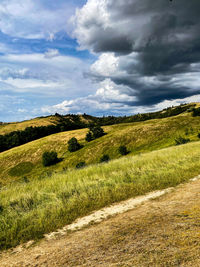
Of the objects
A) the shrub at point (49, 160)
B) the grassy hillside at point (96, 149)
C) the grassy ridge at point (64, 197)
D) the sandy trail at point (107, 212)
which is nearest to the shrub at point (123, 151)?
the grassy hillside at point (96, 149)

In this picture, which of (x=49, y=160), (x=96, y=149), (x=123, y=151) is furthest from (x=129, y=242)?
(x=49, y=160)

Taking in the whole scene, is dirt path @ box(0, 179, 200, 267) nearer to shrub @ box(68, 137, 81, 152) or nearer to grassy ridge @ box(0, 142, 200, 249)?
grassy ridge @ box(0, 142, 200, 249)

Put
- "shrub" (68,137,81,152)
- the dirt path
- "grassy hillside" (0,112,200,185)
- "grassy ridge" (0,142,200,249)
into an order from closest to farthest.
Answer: the dirt path → "grassy ridge" (0,142,200,249) → "grassy hillside" (0,112,200,185) → "shrub" (68,137,81,152)

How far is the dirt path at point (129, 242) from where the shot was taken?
3695 mm

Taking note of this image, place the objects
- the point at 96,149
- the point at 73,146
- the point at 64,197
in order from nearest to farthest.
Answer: the point at 64,197 → the point at 96,149 → the point at 73,146

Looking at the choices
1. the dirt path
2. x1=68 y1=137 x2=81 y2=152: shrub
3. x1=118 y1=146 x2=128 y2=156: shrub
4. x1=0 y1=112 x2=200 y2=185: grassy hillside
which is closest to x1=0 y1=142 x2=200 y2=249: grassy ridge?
the dirt path

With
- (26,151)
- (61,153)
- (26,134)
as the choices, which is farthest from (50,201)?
(26,134)

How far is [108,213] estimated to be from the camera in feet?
23.3

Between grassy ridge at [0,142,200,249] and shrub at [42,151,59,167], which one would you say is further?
shrub at [42,151,59,167]

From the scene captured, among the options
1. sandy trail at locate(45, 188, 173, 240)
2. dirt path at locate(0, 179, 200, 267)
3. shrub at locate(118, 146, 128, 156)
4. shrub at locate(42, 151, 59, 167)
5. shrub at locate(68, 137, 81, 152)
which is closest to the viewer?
dirt path at locate(0, 179, 200, 267)

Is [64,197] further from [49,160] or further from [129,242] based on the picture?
[49,160]

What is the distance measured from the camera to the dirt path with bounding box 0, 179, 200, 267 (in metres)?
3.70

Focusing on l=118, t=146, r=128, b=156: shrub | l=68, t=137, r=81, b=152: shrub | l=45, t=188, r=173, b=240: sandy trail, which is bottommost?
l=118, t=146, r=128, b=156: shrub

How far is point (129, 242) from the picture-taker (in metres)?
4.47
